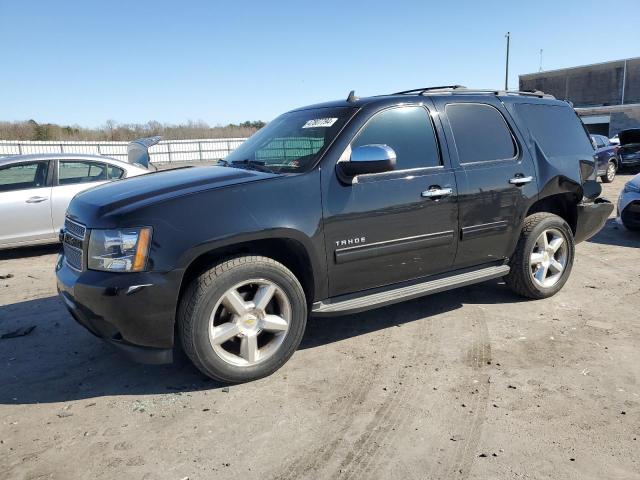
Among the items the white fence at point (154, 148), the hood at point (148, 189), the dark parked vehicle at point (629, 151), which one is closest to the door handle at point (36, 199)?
the hood at point (148, 189)

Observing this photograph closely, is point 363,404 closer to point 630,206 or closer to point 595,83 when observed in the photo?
point 630,206

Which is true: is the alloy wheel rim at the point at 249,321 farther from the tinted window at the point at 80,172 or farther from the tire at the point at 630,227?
the tire at the point at 630,227

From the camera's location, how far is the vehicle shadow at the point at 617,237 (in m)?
7.33

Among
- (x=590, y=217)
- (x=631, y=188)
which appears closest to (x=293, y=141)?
(x=590, y=217)

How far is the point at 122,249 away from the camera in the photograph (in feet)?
9.82

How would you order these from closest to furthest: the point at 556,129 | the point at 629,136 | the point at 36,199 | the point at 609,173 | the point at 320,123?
the point at 320,123, the point at 556,129, the point at 36,199, the point at 609,173, the point at 629,136

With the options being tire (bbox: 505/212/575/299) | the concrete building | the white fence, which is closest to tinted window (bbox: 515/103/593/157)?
tire (bbox: 505/212/575/299)

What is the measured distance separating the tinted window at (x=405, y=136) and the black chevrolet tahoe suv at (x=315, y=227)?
0.01 meters

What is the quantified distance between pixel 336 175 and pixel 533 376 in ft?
6.39

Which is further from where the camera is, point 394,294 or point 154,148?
point 154,148

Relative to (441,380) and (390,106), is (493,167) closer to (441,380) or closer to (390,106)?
(390,106)

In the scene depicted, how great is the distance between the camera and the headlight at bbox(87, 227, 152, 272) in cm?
297

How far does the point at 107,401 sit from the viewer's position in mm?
3186

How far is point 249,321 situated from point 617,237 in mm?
6834
